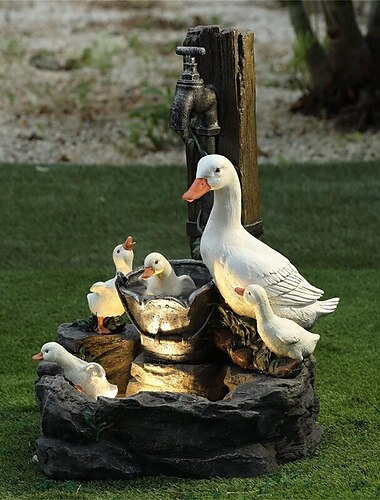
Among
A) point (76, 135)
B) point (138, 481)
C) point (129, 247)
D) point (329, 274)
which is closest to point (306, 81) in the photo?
point (76, 135)

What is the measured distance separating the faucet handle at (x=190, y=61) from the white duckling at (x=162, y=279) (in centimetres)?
69

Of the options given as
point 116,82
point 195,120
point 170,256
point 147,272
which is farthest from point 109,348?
point 116,82

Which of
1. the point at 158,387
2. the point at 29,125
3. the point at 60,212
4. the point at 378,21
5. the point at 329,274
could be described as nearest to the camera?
the point at 158,387

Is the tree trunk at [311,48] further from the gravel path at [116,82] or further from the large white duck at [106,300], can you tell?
the large white duck at [106,300]

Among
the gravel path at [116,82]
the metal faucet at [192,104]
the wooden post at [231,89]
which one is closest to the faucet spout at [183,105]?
the metal faucet at [192,104]

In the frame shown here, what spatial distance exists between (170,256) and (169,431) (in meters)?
2.98

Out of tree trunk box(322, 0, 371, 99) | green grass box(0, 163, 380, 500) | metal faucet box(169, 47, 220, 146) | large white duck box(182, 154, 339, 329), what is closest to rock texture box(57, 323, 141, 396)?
green grass box(0, 163, 380, 500)

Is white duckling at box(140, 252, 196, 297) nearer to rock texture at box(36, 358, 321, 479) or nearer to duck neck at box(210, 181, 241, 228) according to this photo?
duck neck at box(210, 181, 241, 228)

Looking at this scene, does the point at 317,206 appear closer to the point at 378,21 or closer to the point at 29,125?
the point at 378,21

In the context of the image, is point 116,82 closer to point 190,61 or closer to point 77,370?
point 190,61

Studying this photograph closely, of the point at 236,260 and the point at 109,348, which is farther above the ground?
the point at 236,260

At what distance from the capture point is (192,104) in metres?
4.50

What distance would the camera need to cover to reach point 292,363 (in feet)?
13.7

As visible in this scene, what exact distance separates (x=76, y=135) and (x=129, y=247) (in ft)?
17.0
